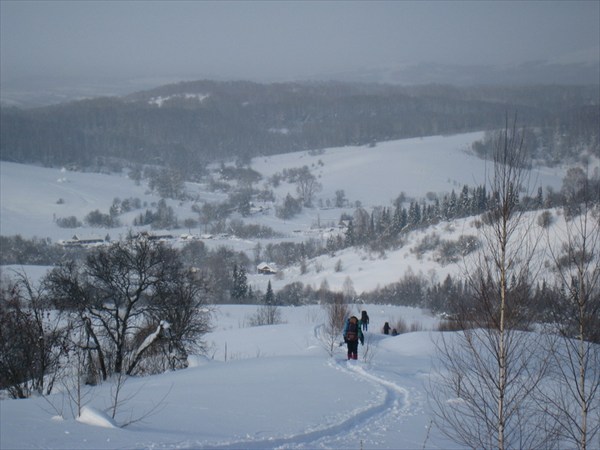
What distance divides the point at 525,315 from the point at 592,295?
2.19 ft

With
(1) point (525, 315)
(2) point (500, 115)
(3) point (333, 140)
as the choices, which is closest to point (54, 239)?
(1) point (525, 315)

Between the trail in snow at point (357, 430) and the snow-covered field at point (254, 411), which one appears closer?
the snow-covered field at point (254, 411)

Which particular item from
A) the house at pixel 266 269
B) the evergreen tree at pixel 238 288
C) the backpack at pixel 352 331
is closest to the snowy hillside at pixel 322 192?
the house at pixel 266 269

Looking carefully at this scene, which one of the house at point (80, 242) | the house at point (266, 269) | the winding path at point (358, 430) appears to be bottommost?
the house at point (266, 269)

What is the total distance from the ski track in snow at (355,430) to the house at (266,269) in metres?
57.8

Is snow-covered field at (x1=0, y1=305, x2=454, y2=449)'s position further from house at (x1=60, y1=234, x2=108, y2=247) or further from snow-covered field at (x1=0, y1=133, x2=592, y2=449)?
house at (x1=60, y1=234, x2=108, y2=247)

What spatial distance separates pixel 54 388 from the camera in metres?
13.1

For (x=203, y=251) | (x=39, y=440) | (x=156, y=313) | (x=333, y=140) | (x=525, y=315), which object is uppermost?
(x=333, y=140)

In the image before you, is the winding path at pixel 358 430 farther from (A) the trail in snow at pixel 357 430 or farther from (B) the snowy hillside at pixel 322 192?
(B) the snowy hillside at pixel 322 192

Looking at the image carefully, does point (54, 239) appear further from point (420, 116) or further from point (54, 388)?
point (420, 116)

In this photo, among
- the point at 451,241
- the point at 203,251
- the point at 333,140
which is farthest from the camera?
the point at 333,140

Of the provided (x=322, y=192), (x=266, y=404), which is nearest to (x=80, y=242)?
(x=266, y=404)

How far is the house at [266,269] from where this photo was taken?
224ft

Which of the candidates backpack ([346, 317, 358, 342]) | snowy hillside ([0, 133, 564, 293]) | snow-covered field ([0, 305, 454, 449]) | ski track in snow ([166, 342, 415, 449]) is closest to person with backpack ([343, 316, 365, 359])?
backpack ([346, 317, 358, 342])
